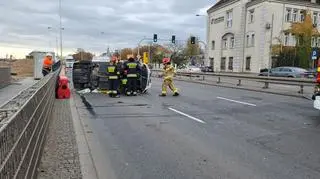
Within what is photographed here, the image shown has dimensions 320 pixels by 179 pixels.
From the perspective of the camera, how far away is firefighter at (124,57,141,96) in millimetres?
19119

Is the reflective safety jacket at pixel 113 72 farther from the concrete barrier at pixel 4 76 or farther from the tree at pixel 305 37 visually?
the tree at pixel 305 37

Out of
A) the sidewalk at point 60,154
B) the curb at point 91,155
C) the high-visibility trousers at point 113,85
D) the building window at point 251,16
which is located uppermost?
the building window at point 251,16

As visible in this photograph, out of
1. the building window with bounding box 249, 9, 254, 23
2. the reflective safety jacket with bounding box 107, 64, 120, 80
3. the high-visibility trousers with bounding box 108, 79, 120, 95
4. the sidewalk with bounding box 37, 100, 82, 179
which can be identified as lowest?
the sidewalk with bounding box 37, 100, 82, 179

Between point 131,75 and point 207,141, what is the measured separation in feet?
36.4

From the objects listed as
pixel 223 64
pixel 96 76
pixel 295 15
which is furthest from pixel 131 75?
pixel 223 64

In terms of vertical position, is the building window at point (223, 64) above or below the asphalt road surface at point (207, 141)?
above

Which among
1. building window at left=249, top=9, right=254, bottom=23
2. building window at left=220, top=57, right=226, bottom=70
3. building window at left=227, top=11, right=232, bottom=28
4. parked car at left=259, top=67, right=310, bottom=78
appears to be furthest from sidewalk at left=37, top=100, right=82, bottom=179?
building window at left=220, top=57, right=226, bottom=70

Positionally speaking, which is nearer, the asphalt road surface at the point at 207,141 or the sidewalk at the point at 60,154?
the sidewalk at the point at 60,154

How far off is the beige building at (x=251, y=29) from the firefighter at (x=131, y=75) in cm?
4066

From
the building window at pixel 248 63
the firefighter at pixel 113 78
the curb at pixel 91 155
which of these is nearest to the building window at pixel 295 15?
the building window at pixel 248 63

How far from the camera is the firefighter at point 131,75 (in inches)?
753

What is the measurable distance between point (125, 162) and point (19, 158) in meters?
2.96

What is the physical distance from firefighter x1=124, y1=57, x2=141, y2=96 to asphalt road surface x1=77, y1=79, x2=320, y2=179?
15.8 ft

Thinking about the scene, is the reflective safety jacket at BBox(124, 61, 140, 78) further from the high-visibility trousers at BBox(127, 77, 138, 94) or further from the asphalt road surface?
the asphalt road surface
